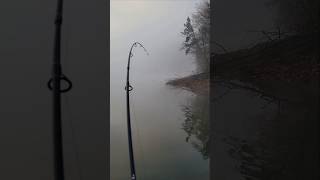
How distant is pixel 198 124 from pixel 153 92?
0.27 m

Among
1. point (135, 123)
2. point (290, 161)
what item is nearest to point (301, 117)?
point (290, 161)

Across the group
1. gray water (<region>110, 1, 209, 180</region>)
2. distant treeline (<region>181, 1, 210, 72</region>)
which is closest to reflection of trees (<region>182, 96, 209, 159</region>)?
gray water (<region>110, 1, 209, 180</region>)

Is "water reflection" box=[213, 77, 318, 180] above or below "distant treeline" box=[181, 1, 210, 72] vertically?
below

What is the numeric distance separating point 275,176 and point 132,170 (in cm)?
70

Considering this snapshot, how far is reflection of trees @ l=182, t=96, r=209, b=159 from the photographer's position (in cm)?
200

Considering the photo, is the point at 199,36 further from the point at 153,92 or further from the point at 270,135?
the point at 270,135

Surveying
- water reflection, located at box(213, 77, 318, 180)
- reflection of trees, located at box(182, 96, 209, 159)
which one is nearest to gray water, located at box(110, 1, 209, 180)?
reflection of trees, located at box(182, 96, 209, 159)

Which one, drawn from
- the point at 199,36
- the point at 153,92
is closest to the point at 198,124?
the point at 153,92

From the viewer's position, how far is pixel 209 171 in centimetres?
200

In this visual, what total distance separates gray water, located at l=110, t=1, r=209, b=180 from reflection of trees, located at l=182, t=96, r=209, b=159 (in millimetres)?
21

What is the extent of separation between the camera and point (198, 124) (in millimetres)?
2006

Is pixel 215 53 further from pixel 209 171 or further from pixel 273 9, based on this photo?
pixel 209 171

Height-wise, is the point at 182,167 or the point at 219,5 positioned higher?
the point at 219,5

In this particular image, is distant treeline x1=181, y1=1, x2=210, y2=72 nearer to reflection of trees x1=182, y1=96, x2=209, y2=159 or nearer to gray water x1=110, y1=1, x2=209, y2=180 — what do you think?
gray water x1=110, y1=1, x2=209, y2=180
